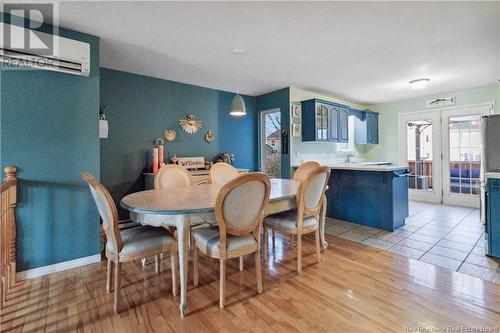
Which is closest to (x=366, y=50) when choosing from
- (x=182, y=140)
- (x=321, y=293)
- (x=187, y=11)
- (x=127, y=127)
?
(x=187, y=11)

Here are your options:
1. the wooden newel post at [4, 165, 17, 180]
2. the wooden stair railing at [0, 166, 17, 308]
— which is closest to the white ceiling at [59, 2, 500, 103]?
the wooden newel post at [4, 165, 17, 180]

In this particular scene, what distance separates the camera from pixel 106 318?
1688 millimetres

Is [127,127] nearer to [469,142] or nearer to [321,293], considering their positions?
[321,293]

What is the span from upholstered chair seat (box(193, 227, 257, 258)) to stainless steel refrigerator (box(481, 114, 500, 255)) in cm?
247

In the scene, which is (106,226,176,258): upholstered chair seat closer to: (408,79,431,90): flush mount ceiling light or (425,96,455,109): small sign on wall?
(408,79,431,90): flush mount ceiling light

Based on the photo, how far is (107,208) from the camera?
1.67m

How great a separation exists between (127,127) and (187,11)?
7.14 ft

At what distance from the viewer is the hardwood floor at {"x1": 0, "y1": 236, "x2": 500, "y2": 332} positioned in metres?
1.61

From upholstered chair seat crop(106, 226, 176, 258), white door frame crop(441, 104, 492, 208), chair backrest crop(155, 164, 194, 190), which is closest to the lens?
upholstered chair seat crop(106, 226, 176, 258)

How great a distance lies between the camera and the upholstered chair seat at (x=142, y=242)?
178 centimetres

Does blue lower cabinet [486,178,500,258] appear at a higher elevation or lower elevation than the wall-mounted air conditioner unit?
lower

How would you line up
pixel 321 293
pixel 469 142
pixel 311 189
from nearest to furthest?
pixel 321 293, pixel 311 189, pixel 469 142

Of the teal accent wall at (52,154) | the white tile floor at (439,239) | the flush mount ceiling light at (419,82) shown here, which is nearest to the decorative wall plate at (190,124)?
the teal accent wall at (52,154)

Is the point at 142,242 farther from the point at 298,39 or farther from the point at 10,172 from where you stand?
the point at 298,39
